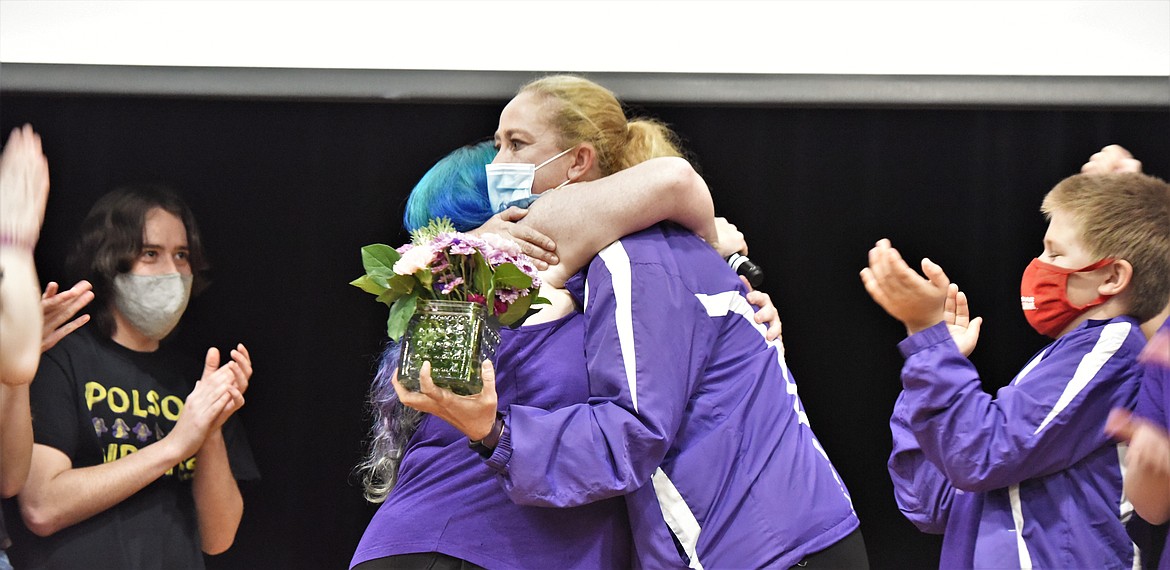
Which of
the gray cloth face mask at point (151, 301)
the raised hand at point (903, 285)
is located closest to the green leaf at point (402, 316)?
the raised hand at point (903, 285)

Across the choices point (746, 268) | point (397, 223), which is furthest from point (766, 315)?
point (397, 223)

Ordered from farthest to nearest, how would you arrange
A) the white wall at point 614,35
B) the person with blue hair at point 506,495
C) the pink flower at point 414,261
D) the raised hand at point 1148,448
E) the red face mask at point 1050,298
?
the white wall at point 614,35
the red face mask at point 1050,298
the person with blue hair at point 506,495
the pink flower at point 414,261
the raised hand at point 1148,448

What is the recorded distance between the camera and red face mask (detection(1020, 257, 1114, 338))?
93.0 inches

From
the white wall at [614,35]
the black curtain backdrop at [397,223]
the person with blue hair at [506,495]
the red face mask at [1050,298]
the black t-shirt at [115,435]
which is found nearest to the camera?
the person with blue hair at [506,495]

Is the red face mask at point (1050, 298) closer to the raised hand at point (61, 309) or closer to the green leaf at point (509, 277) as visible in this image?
the green leaf at point (509, 277)

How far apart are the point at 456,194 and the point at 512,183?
0.52ft

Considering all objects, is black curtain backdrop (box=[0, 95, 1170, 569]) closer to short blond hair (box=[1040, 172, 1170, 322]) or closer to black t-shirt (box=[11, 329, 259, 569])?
black t-shirt (box=[11, 329, 259, 569])

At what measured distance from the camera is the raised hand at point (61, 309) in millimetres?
2893

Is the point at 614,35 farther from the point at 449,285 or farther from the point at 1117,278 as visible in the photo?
the point at 1117,278

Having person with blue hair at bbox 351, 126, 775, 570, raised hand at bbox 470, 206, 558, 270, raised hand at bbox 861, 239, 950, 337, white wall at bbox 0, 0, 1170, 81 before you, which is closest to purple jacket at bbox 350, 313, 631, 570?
person with blue hair at bbox 351, 126, 775, 570

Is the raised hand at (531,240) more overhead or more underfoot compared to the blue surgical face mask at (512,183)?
more underfoot

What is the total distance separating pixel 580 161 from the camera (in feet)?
8.66

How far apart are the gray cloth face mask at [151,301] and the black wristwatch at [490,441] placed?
126 centimetres

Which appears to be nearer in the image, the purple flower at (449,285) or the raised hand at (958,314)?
the purple flower at (449,285)
